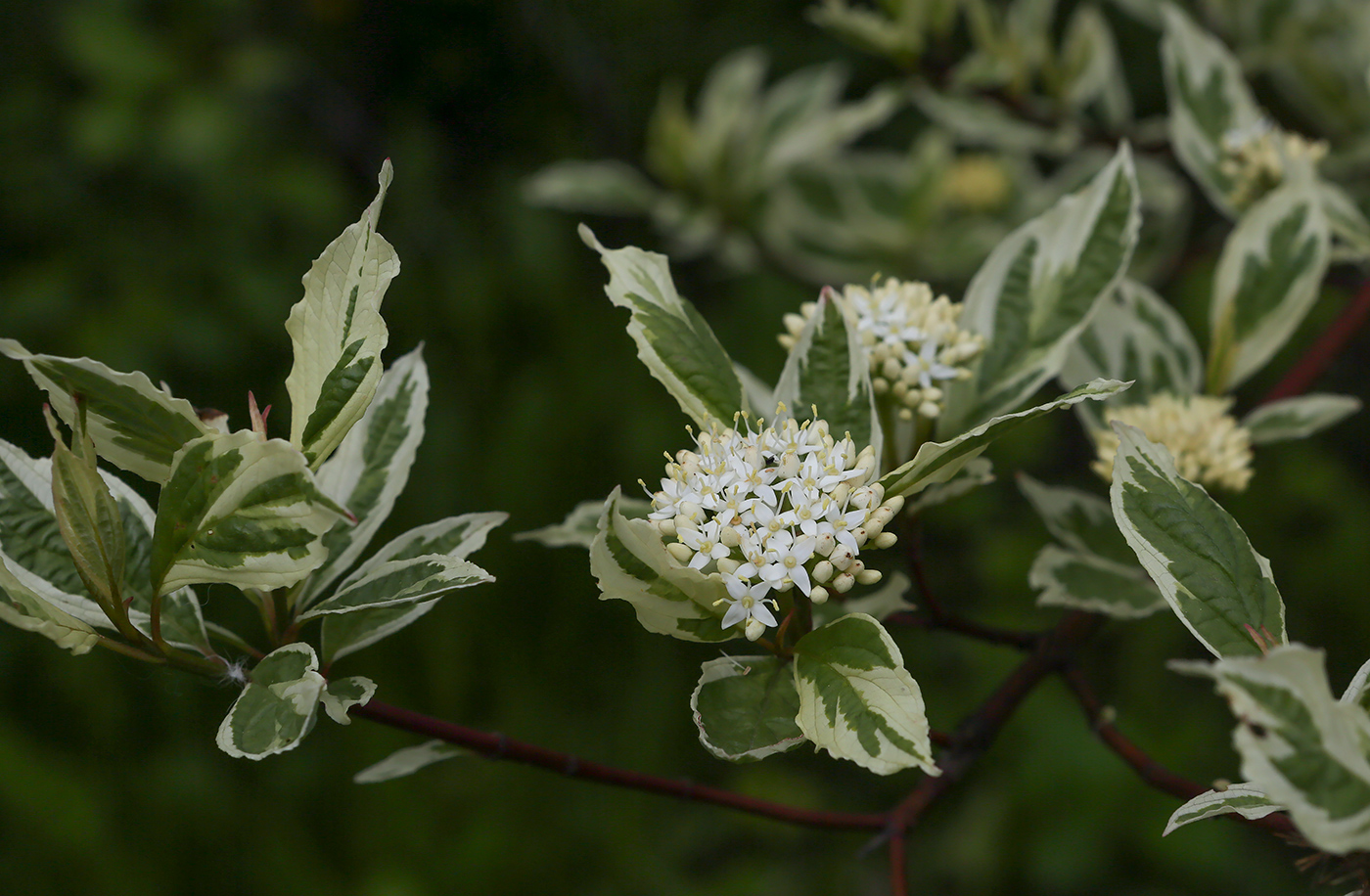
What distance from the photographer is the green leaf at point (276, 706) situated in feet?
1.67

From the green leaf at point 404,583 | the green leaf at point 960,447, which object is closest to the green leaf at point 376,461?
the green leaf at point 404,583

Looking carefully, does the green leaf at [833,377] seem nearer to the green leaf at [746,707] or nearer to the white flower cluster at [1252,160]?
the green leaf at [746,707]

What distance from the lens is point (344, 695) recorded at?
563 millimetres

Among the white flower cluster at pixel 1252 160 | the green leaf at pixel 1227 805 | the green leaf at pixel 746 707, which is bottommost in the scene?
the green leaf at pixel 746 707

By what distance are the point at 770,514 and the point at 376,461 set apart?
277 mm

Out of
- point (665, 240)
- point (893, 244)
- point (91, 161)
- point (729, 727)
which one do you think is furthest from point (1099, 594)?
point (91, 161)

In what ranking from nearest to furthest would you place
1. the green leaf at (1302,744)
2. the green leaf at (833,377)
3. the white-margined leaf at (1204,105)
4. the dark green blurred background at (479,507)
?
the green leaf at (1302,744), the green leaf at (833,377), the white-margined leaf at (1204,105), the dark green blurred background at (479,507)

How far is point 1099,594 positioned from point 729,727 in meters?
0.32

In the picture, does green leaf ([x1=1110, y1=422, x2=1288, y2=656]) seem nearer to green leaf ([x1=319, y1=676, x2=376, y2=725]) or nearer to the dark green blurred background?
green leaf ([x1=319, y1=676, x2=376, y2=725])

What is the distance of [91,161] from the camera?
5.87 feet

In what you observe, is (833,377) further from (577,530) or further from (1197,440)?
(1197,440)

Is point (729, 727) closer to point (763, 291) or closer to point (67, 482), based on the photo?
point (67, 482)

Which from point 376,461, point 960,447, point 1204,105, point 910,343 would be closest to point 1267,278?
point 1204,105

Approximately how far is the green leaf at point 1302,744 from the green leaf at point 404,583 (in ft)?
1.10
